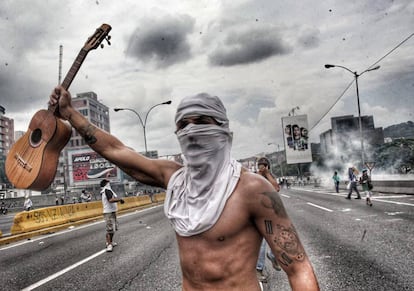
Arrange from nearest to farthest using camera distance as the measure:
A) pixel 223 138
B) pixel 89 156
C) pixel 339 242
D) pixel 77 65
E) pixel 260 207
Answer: pixel 260 207
pixel 223 138
pixel 77 65
pixel 339 242
pixel 89 156

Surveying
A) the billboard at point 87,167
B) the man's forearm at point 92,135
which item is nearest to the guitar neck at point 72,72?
the man's forearm at point 92,135

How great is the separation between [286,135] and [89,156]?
91.4 ft

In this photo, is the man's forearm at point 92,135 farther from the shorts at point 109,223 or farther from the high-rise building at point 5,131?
the high-rise building at point 5,131

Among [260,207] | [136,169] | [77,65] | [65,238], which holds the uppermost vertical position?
[77,65]

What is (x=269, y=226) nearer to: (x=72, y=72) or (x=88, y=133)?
(x=88, y=133)

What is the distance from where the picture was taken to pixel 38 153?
2.28 metres

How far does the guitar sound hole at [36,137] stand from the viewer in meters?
2.39

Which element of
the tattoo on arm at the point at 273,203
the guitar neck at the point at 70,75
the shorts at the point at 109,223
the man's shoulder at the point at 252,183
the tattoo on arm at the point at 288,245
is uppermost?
the guitar neck at the point at 70,75

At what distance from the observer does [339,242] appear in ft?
27.7

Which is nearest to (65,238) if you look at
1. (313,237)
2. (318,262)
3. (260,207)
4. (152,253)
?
(152,253)

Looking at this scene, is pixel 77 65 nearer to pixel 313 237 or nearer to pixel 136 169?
pixel 136 169

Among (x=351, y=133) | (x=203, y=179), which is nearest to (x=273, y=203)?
(x=203, y=179)

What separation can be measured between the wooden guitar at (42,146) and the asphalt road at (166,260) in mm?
3680

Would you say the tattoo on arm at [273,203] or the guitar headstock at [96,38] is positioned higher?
the guitar headstock at [96,38]
